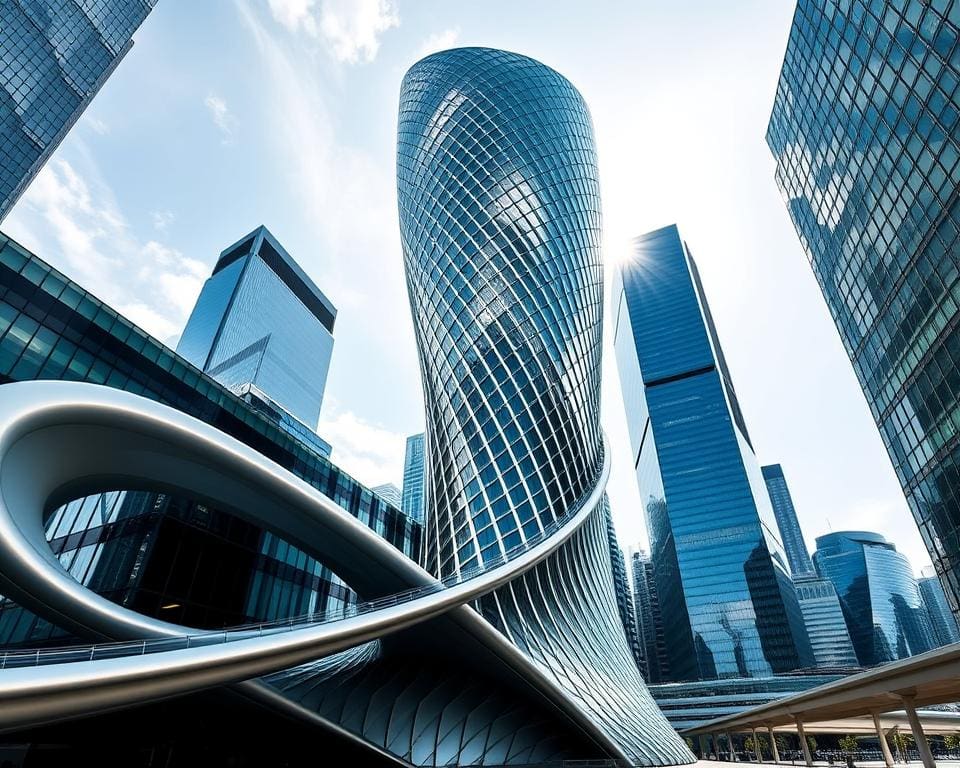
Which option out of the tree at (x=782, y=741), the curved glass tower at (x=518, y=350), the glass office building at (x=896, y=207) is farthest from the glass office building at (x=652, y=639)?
the glass office building at (x=896, y=207)

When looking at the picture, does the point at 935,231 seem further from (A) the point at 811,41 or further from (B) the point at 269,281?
(B) the point at 269,281

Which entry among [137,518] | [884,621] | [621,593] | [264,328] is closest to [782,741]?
[621,593]

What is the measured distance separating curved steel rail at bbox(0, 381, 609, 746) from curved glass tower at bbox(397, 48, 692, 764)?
1266 cm

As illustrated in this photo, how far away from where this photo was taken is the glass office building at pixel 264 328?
142 meters

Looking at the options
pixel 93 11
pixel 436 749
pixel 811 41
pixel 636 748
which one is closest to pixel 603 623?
pixel 636 748

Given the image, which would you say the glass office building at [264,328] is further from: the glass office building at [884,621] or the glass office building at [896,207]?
the glass office building at [884,621]

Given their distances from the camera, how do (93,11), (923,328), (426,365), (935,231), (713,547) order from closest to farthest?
1. (935,231)
2. (923,328)
3. (426,365)
4. (93,11)
5. (713,547)

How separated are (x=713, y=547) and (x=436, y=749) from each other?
10620 centimetres

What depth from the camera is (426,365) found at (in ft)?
160

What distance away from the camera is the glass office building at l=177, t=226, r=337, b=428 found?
142m

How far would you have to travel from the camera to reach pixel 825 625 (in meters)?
176

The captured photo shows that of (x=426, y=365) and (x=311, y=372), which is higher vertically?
(x=311, y=372)

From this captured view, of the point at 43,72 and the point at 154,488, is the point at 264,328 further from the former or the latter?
the point at 154,488

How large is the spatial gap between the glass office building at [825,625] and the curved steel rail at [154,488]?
196m
